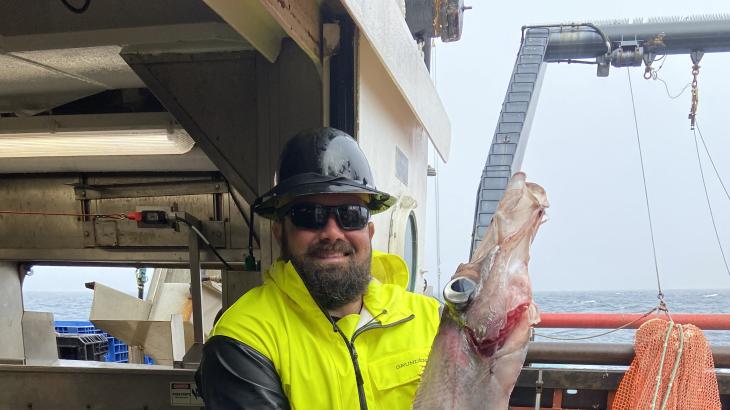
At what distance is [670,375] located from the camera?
2.87 m

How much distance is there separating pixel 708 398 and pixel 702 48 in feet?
46.6

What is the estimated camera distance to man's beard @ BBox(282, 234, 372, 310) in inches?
76.6

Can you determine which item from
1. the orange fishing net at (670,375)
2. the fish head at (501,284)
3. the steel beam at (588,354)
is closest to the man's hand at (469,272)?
the fish head at (501,284)

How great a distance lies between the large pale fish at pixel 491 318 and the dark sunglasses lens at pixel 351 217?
0.54m

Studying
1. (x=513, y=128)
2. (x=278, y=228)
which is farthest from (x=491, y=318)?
(x=513, y=128)

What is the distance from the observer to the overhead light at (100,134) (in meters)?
3.36

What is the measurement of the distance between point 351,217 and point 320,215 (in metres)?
0.11

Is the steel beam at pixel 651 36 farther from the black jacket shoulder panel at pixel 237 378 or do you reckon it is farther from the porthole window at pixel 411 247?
the black jacket shoulder panel at pixel 237 378

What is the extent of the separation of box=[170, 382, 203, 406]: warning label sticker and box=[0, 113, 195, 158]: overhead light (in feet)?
5.16

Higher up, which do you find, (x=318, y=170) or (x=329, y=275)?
(x=318, y=170)

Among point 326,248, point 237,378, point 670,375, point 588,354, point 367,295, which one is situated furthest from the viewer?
point 670,375

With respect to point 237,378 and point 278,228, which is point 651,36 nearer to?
point 278,228

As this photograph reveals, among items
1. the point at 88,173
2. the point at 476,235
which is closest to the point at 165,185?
the point at 88,173

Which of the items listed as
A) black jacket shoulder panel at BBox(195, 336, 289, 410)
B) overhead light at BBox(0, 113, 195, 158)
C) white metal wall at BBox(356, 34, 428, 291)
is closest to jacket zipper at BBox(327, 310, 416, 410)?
black jacket shoulder panel at BBox(195, 336, 289, 410)
